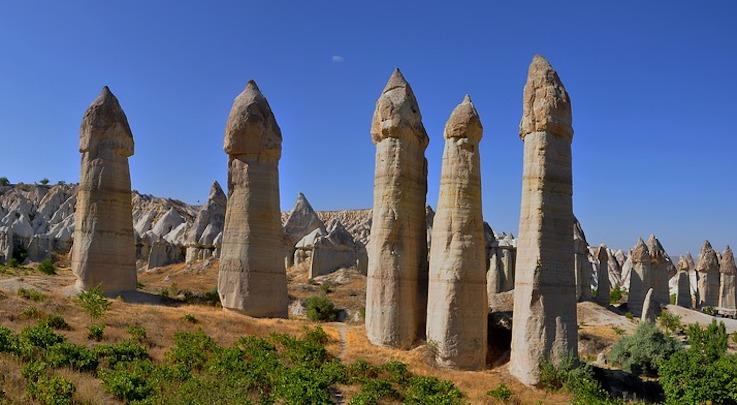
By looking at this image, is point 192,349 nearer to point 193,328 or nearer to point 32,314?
point 193,328

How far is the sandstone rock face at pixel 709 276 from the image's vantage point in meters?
39.3

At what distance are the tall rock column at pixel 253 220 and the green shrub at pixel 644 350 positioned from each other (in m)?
10.6

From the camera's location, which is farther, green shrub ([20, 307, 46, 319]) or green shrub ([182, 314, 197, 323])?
green shrub ([182, 314, 197, 323])

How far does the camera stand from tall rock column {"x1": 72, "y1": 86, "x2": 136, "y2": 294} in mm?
22931

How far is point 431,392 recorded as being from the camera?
13.5 metres

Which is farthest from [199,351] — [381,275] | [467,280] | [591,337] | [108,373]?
[591,337]

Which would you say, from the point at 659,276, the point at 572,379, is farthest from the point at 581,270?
the point at 572,379

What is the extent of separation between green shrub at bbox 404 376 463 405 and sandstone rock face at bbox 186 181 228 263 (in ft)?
99.9

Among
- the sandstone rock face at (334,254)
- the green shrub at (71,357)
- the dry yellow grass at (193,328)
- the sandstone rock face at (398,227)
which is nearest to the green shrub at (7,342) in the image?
the dry yellow grass at (193,328)

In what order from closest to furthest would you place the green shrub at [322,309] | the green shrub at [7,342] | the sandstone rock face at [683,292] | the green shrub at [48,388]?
the green shrub at [48,388]
the green shrub at [7,342]
the green shrub at [322,309]
the sandstone rock face at [683,292]

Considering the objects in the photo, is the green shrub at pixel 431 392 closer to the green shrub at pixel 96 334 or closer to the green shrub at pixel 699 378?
the green shrub at pixel 699 378

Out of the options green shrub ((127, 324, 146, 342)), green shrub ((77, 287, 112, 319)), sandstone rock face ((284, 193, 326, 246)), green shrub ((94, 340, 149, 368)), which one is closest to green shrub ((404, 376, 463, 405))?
green shrub ((94, 340, 149, 368))

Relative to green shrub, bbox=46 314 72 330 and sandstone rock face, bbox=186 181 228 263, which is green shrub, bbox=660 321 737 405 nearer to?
green shrub, bbox=46 314 72 330

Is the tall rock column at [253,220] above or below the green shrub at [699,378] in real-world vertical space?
above
